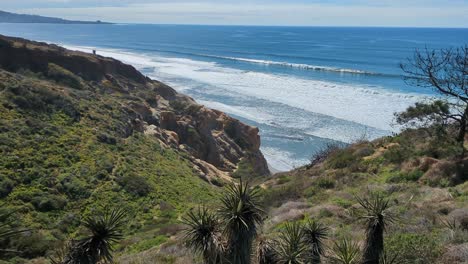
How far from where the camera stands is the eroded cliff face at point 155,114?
111 ft

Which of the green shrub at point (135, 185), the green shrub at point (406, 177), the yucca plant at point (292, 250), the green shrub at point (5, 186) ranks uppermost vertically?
the yucca plant at point (292, 250)

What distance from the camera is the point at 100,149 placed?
1035 inches

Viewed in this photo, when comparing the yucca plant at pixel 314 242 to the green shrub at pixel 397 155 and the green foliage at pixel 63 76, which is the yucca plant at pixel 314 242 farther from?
the green foliage at pixel 63 76

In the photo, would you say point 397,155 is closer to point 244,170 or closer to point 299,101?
point 244,170

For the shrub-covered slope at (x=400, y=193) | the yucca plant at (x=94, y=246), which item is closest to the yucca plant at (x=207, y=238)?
the yucca plant at (x=94, y=246)

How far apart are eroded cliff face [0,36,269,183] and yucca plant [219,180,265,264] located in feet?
73.7

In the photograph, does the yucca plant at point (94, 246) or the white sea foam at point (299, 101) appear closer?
the yucca plant at point (94, 246)

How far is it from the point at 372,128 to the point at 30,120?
2903 cm

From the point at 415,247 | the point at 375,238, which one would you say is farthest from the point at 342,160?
the point at 375,238

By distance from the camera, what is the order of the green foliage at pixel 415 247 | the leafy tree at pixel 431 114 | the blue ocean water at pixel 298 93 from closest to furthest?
the green foliage at pixel 415 247 < the leafy tree at pixel 431 114 < the blue ocean water at pixel 298 93

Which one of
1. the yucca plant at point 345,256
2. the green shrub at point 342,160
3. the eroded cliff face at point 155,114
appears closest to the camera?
the yucca plant at point 345,256

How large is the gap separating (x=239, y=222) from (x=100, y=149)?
796 inches

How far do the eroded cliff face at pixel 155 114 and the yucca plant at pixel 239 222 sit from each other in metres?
22.5

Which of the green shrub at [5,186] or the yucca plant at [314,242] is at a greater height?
the yucca plant at [314,242]
